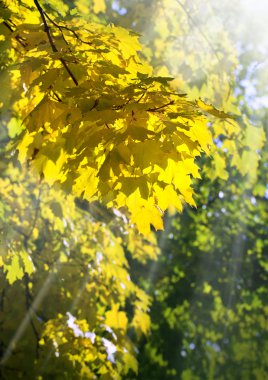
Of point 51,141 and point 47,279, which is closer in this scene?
point 51,141

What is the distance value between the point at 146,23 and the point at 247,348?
9.19 metres

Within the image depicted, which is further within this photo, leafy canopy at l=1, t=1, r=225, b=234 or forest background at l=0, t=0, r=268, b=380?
forest background at l=0, t=0, r=268, b=380

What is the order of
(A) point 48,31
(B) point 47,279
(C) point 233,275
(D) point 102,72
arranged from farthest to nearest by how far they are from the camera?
(C) point 233,275, (B) point 47,279, (A) point 48,31, (D) point 102,72

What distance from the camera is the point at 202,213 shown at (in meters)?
11.4

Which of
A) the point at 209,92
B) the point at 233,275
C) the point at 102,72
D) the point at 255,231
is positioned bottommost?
the point at 102,72

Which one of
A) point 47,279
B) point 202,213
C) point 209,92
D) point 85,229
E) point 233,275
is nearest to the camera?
point 209,92

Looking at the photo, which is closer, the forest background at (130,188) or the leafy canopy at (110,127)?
the leafy canopy at (110,127)

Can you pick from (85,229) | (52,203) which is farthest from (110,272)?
(52,203)

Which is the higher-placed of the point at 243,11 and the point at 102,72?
the point at 243,11

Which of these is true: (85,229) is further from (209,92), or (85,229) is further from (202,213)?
(202,213)

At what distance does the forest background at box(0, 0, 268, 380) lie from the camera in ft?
5.96

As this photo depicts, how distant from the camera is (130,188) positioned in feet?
5.88

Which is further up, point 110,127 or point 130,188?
point 110,127

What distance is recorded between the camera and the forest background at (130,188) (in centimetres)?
182
